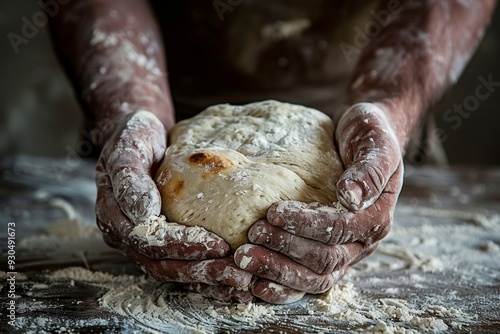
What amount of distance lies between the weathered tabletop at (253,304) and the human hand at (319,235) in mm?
→ 61

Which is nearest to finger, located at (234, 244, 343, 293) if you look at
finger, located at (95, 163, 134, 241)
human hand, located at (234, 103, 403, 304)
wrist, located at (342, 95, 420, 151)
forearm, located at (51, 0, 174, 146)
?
human hand, located at (234, 103, 403, 304)

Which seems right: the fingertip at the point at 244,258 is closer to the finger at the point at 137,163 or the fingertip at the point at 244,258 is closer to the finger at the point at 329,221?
the finger at the point at 329,221

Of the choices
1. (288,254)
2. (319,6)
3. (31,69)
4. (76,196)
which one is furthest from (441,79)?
(31,69)

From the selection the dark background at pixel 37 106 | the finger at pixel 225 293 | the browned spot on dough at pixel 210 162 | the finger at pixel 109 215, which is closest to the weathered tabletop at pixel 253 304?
the finger at pixel 225 293

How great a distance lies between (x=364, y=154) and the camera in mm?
1179

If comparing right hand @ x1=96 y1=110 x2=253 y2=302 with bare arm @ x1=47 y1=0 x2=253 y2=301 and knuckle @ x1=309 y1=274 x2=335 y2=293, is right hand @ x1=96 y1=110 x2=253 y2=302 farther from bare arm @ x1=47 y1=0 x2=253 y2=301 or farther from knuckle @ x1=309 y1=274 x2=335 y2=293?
knuckle @ x1=309 y1=274 x2=335 y2=293

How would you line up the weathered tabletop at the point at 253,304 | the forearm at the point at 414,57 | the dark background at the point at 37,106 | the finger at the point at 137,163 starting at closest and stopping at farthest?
the weathered tabletop at the point at 253,304 < the finger at the point at 137,163 < the forearm at the point at 414,57 < the dark background at the point at 37,106

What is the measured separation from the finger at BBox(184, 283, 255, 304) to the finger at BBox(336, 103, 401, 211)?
255 millimetres

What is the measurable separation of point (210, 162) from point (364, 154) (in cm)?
32

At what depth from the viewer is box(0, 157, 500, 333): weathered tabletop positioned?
3.40ft

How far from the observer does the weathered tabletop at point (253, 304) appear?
1036 mm

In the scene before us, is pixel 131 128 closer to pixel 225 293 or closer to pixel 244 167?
pixel 244 167

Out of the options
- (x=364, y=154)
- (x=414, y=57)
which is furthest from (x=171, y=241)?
(x=414, y=57)

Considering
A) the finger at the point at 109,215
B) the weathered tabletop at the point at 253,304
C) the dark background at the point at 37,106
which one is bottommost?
the dark background at the point at 37,106
